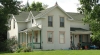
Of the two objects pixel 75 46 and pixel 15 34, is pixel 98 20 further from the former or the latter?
pixel 15 34

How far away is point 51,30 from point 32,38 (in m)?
3.50

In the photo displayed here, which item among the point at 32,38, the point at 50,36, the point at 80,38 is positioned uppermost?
the point at 50,36

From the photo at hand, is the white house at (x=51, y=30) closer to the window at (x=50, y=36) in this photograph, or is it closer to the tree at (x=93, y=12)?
the window at (x=50, y=36)

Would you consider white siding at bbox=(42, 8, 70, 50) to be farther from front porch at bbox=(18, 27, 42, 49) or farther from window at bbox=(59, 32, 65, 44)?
front porch at bbox=(18, 27, 42, 49)

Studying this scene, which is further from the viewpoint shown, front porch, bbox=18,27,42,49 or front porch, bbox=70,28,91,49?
front porch, bbox=70,28,91,49


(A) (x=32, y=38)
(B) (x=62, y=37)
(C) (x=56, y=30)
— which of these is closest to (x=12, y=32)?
(A) (x=32, y=38)

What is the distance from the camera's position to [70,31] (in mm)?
40219

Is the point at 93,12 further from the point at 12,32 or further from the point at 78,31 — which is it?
the point at 12,32

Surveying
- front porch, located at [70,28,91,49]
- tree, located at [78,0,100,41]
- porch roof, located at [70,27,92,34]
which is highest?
tree, located at [78,0,100,41]

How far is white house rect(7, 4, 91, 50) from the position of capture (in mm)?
36812

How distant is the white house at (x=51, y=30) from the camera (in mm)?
36812

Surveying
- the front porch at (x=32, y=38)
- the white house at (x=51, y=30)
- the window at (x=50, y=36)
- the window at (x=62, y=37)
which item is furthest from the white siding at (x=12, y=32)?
the window at (x=62, y=37)

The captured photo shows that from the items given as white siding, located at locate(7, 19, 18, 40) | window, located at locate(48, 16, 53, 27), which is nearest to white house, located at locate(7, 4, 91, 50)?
window, located at locate(48, 16, 53, 27)

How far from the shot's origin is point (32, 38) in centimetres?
3631
